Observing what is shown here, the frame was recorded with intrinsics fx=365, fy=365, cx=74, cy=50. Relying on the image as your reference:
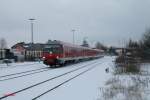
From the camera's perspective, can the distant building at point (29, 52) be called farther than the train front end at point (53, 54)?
Yes

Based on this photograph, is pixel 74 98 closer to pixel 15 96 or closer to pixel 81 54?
pixel 15 96

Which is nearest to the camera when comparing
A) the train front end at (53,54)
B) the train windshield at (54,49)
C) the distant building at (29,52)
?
the train front end at (53,54)

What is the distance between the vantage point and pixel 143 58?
49531 millimetres

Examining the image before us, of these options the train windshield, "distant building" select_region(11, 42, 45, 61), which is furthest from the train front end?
"distant building" select_region(11, 42, 45, 61)

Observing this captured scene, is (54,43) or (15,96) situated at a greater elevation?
(54,43)

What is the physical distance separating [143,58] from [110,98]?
118ft

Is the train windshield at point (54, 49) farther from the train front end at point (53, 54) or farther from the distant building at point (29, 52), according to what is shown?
the distant building at point (29, 52)

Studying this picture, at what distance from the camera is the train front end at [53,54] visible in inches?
1705

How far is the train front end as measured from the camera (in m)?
43.3

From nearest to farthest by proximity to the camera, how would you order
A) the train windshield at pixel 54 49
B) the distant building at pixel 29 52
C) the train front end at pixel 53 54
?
the train front end at pixel 53 54 < the train windshield at pixel 54 49 < the distant building at pixel 29 52

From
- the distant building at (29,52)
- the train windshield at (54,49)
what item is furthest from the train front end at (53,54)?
the distant building at (29,52)

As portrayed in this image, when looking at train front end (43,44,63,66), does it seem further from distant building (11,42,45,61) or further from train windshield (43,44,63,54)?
distant building (11,42,45,61)

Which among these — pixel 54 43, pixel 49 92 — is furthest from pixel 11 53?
pixel 49 92

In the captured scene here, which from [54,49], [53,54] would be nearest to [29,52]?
[54,49]
